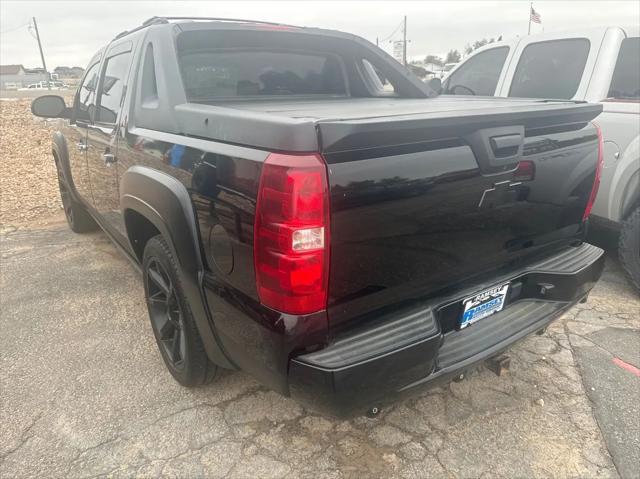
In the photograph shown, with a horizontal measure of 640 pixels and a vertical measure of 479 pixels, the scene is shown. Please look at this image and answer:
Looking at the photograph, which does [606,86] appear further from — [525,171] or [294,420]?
[294,420]

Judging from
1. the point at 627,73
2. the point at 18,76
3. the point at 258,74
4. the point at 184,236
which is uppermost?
the point at 258,74

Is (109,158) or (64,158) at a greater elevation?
(109,158)

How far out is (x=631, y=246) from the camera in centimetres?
351

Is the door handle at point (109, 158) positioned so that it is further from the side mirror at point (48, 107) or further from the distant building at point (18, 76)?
the distant building at point (18, 76)

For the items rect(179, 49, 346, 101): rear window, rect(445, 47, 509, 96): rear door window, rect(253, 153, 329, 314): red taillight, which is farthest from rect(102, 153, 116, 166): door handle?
rect(445, 47, 509, 96): rear door window

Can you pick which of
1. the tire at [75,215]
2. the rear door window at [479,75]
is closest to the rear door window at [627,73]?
the rear door window at [479,75]

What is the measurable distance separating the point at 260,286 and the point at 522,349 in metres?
2.02

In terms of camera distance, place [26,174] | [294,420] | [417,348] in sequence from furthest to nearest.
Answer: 1. [26,174]
2. [294,420]
3. [417,348]

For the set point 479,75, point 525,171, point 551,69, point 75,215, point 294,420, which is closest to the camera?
point 525,171

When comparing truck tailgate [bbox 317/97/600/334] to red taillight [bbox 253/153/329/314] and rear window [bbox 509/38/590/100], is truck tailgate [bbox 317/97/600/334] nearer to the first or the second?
red taillight [bbox 253/153/329/314]

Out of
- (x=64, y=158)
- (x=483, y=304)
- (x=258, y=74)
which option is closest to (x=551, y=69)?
(x=258, y=74)

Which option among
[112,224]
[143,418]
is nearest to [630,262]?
[143,418]

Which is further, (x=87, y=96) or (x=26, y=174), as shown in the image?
(x=26, y=174)

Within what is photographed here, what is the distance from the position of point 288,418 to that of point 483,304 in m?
1.11
